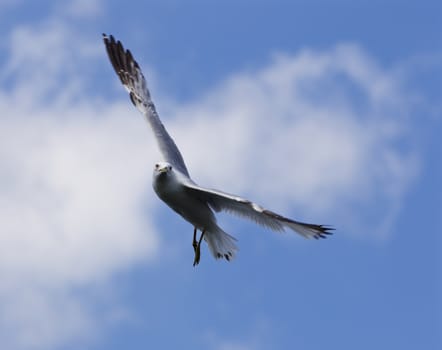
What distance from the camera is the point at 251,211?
1202 centimetres

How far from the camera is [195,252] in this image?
1294 cm

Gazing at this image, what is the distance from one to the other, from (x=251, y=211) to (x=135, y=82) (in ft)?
20.0

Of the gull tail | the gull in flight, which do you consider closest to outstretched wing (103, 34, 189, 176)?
the gull in flight

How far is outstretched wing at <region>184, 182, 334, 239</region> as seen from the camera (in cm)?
1091

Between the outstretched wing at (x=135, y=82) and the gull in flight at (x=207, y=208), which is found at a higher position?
the outstretched wing at (x=135, y=82)

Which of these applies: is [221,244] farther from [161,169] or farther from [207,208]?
[161,169]

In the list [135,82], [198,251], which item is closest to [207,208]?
[198,251]

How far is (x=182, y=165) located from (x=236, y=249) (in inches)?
67.0

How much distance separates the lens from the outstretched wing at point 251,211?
10906mm

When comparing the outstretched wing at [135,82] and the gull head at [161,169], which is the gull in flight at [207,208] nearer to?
the gull head at [161,169]

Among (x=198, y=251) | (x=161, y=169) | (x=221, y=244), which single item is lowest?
(x=198, y=251)

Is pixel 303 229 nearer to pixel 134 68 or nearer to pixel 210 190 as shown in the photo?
pixel 210 190

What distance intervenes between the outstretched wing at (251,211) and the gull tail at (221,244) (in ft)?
1.76

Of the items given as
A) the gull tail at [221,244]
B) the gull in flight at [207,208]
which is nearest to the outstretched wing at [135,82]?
the gull in flight at [207,208]
